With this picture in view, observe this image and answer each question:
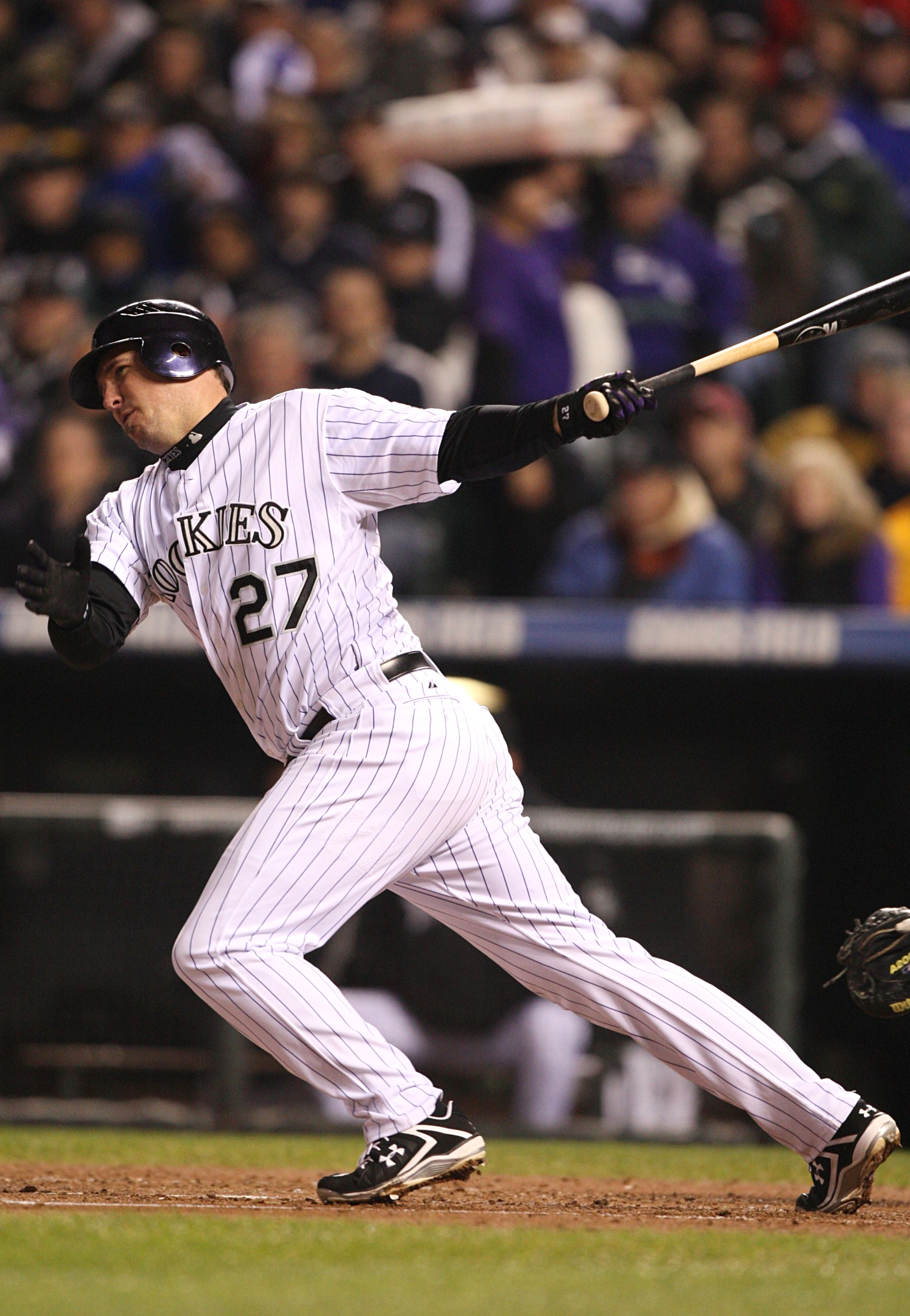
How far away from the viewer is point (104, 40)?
8.44m

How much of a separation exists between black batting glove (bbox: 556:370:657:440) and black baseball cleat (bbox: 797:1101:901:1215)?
121 cm

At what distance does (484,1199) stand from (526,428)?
1426 millimetres

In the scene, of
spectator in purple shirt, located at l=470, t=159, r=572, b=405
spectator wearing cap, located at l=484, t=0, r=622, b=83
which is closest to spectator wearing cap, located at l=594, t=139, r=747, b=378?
spectator in purple shirt, located at l=470, t=159, r=572, b=405

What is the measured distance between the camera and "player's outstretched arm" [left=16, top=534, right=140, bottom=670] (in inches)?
116

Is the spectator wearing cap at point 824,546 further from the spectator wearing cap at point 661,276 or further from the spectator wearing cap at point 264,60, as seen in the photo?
the spectator wearing cap at point 264,60

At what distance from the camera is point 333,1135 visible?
5062 mm

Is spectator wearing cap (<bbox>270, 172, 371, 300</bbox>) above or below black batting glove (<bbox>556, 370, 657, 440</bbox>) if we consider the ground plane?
above

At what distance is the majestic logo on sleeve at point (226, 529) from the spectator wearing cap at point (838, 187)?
4.57 metres

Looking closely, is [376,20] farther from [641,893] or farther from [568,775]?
[641,893]

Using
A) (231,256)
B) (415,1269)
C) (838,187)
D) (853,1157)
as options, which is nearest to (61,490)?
(231,256)

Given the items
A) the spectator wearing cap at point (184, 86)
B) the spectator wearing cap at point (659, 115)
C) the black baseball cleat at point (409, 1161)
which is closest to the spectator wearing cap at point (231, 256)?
the spectator wearing cap at point (184, 86)

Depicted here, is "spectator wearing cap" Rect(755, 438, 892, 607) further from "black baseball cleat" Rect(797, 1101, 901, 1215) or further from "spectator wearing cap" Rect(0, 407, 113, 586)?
"black baseball cleat" Rect(797, 1101, 901, 1215)

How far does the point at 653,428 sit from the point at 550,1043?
2382mm

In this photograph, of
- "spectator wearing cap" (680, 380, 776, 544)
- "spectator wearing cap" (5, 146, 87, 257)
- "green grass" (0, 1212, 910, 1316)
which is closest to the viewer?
"green grass" (0, 1212, 910, 1316)
